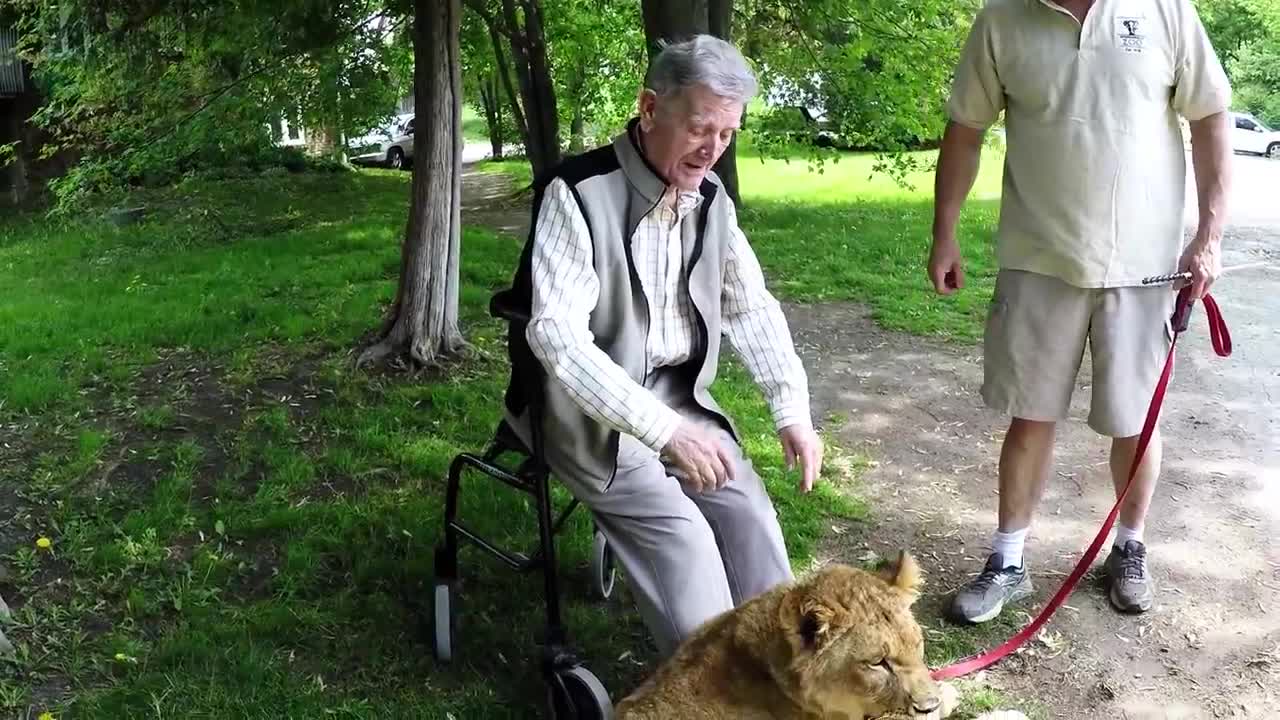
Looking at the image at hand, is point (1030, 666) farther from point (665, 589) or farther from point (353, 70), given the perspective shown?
point (353, 70)

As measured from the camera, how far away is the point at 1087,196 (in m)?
3.22

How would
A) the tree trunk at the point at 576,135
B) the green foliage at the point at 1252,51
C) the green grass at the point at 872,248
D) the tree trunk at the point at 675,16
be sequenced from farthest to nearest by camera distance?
the green foliage at the point at 1252,51, the tree trunk at the point at 576,135, the tree trunk at the point at 675,16, the green grass at the point at 872,248

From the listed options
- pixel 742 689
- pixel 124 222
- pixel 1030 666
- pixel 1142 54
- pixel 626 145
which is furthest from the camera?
pixel 124 222

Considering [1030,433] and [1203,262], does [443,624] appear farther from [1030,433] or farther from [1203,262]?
[1203,262]

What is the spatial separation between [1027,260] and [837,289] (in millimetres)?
5299

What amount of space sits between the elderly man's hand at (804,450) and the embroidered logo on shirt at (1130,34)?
58.2 inches

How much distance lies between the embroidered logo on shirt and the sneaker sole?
178cm

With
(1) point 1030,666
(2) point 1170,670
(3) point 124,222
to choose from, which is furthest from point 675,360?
(3) point 124,222

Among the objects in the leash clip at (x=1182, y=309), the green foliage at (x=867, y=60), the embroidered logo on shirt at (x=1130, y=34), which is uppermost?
the green foliage at (x=867, y=60)

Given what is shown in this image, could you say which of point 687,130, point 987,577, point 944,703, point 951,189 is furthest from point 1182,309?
point 687,130

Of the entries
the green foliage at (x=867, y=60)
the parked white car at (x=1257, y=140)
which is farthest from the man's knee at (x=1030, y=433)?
the parked white car at (x=1257, y=140)

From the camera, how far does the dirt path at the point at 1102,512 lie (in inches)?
127

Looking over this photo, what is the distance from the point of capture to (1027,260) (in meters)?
3.38

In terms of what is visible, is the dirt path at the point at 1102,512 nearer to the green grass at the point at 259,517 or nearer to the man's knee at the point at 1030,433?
the green grass at the point at 259,517
